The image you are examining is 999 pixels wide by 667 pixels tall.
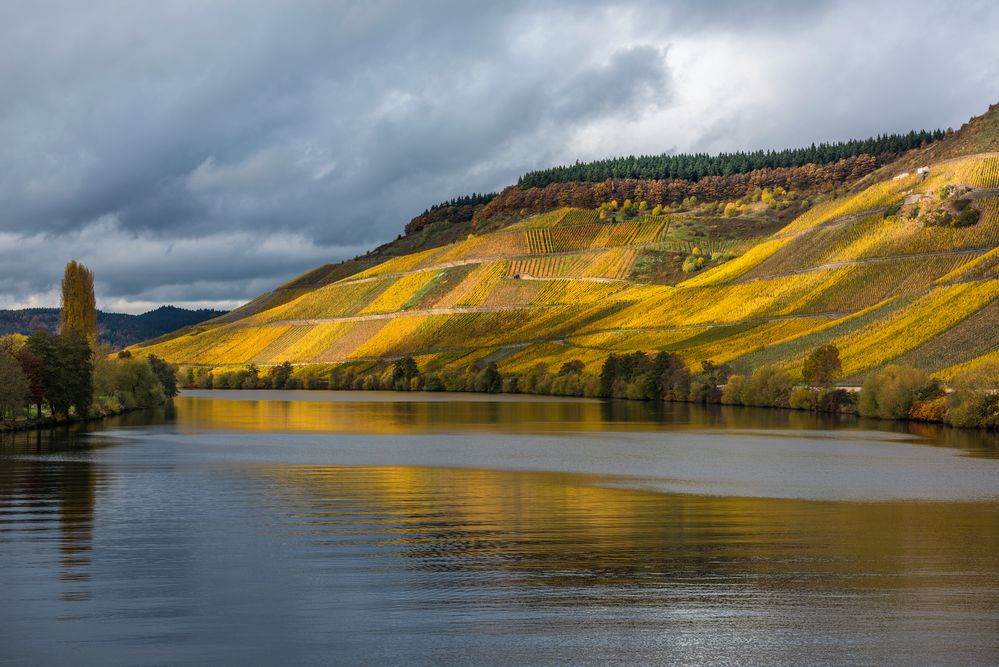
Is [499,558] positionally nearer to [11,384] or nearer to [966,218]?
[11,384]

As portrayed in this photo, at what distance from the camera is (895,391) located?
331 feet

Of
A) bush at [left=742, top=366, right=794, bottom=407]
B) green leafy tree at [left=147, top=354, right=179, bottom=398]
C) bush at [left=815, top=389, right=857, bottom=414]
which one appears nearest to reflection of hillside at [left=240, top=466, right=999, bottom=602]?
bush at [left=815, top=389, right=857, bottom=414]

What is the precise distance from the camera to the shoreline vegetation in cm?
9112

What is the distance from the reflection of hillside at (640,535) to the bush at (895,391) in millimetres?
58599

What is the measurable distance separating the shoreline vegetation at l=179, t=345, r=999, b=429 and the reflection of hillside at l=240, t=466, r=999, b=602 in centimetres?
5167

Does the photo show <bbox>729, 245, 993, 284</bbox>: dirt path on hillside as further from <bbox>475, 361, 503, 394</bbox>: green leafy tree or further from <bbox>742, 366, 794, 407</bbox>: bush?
<bbox>742, 366, 794, 407</bbox>: bush

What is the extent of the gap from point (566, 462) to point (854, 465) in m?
14.5

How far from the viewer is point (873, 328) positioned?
142 meters

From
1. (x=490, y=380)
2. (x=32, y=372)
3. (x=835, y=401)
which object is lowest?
(x=835, y=401)

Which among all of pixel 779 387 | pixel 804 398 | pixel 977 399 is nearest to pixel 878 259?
pixel 779 387

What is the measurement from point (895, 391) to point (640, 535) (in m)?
72.0

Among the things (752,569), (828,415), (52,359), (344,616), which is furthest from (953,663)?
(828,415)

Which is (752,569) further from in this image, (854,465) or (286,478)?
(854,465)

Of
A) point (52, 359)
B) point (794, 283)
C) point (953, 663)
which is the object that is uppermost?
point (794, 283)
